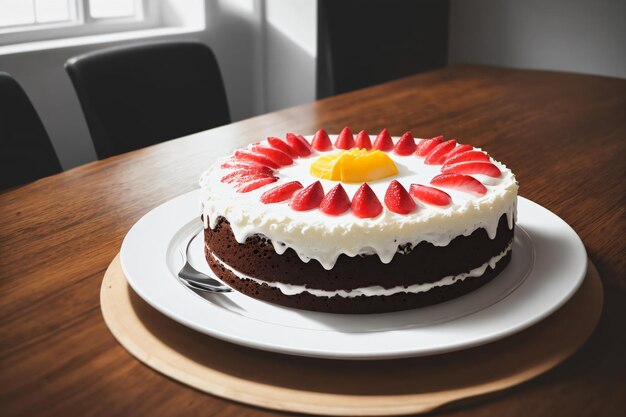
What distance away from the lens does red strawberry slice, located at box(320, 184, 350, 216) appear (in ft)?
3.39

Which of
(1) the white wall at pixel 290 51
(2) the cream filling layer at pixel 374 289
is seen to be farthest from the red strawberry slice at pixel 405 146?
(1) the white wall at pixel 290 51

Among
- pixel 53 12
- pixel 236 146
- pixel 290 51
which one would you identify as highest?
pixel 53 12

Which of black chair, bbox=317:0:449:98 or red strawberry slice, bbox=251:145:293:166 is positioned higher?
red strawberry slice, bbox=251:145:293:166

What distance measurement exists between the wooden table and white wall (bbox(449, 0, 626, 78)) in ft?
5.50

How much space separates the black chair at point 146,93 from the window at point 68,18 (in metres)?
1.20

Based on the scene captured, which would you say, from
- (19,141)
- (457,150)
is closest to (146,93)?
(19,141)

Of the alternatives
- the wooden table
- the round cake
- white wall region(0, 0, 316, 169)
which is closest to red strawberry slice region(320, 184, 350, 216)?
the round cake

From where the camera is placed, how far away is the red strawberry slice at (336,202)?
103 centimetres

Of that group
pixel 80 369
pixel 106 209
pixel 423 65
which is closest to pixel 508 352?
pixel 80 369

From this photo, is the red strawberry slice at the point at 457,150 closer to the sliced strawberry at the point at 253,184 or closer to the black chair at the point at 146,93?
the sliced strawberry at the point at 253,184

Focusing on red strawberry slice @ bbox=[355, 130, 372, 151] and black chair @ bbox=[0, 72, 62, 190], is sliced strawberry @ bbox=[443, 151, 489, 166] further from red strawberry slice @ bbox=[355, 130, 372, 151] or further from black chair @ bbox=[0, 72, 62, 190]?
black chair @ bbox=[0, 72, 62, 190]

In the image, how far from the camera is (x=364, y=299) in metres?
1.01

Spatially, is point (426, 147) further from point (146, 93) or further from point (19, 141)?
point (146, 93)

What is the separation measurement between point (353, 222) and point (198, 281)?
26 centimetres
